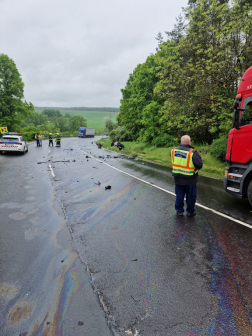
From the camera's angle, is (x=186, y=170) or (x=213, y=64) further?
(x=213, y=64)

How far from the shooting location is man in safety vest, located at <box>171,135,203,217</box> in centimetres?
509

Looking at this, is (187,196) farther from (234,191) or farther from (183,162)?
(234,191)

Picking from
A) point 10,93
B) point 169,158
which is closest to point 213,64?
point 169,158

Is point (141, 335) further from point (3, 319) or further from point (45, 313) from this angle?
point (3, 319)

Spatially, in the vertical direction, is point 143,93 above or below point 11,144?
above

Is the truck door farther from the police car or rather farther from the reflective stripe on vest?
the police car

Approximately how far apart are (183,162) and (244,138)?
200 centimetres

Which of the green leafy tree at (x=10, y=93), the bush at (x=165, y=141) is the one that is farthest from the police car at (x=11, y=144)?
the green leafy tree at (x=10, y=93)

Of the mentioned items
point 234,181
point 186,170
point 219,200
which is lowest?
point 219,200

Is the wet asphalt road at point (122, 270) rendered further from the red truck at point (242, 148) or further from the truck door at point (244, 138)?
the truck door at point (244, 138)

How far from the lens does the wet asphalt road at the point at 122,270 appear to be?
2309mm

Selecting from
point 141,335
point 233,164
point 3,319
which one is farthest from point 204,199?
point 3,319

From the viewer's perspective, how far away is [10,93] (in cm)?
3922

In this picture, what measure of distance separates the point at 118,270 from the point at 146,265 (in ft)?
1.51
